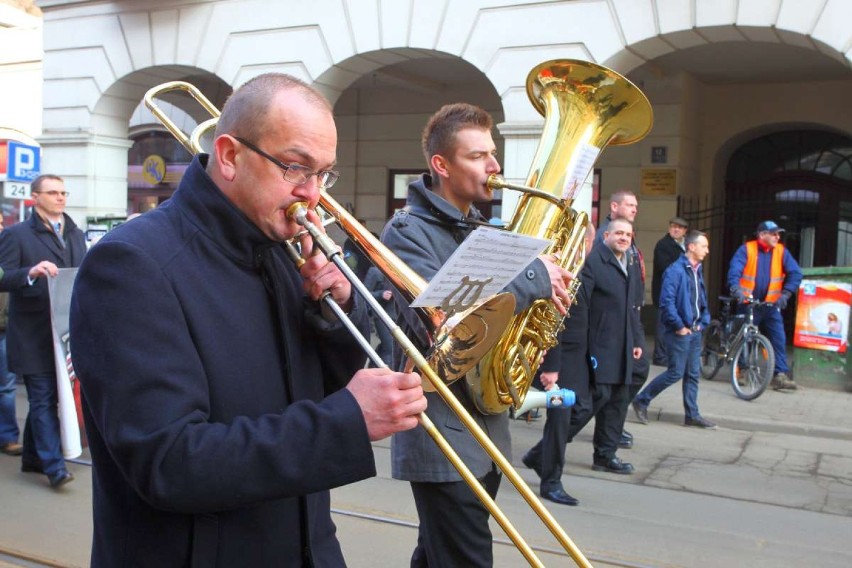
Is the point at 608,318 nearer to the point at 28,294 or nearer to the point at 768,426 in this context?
the point at 768,426

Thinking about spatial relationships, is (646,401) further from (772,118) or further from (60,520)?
(772,118)

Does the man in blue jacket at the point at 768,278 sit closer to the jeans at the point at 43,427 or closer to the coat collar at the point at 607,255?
the coat collar at the point at 607,255

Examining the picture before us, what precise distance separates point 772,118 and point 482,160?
37.9 feet

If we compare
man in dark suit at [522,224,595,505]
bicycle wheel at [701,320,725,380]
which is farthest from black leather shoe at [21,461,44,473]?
bicycle wheel at [701,320,725,380]

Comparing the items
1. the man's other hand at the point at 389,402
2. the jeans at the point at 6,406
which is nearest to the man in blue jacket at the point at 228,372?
the man's other hand at the point at 389,402

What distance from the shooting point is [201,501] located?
1.49 metres

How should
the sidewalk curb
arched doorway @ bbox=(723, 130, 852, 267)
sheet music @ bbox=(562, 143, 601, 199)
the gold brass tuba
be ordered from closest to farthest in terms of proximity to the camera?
1. the gold brass tuba
2. sheet music @ bbox=(562, 143, 601, 199)
3. the sidewalk curb
4. arched doorway @ bbox=(723, 130, 852, 267)

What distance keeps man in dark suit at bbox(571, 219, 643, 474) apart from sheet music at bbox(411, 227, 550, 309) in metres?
3.80

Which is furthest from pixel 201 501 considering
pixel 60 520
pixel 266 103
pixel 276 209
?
pixel 60 520

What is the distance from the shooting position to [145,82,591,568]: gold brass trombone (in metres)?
1.63

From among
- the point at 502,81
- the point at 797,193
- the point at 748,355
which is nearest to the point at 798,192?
the point at 797,193

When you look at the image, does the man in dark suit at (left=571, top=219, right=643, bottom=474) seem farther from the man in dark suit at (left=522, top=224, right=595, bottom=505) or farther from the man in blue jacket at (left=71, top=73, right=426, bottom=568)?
the man in blue jacket at (left=71, top=73, right=426, bottom=568)

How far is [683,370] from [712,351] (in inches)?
136

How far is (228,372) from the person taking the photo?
165 cm
